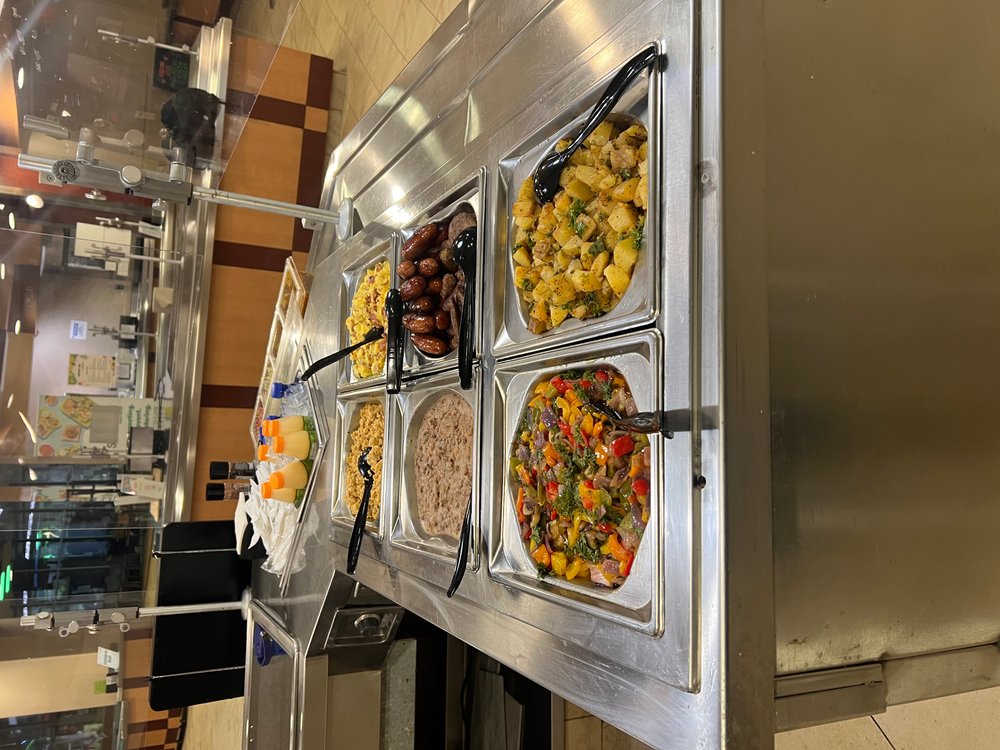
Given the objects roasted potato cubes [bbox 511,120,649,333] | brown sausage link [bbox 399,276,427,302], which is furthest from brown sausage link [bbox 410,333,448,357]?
roasted potato cubes [bbox 511,120,649,333]

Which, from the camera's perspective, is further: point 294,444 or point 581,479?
point 294,444

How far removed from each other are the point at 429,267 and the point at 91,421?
2.60 meters

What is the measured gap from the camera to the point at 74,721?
347 centimetres

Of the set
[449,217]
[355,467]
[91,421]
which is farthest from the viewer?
[91,421]

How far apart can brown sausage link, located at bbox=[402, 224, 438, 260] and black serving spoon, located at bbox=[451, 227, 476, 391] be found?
16 cm

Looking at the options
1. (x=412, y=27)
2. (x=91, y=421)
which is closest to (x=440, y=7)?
(x=412, y=27)

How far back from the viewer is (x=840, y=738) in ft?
5.37

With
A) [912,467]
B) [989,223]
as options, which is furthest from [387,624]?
[989,223]

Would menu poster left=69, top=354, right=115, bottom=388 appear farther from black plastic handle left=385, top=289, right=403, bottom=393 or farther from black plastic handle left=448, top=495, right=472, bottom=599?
black plastic handle left=448, top=495, right=472, bottom=599

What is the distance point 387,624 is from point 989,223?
213cm

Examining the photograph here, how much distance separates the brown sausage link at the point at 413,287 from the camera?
5.66 feet

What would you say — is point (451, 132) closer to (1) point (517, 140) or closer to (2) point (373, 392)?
(1) point (517, 140)

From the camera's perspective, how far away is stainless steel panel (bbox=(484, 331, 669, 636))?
0.98 meters

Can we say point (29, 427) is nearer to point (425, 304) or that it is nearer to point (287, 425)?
point (287, 425)
